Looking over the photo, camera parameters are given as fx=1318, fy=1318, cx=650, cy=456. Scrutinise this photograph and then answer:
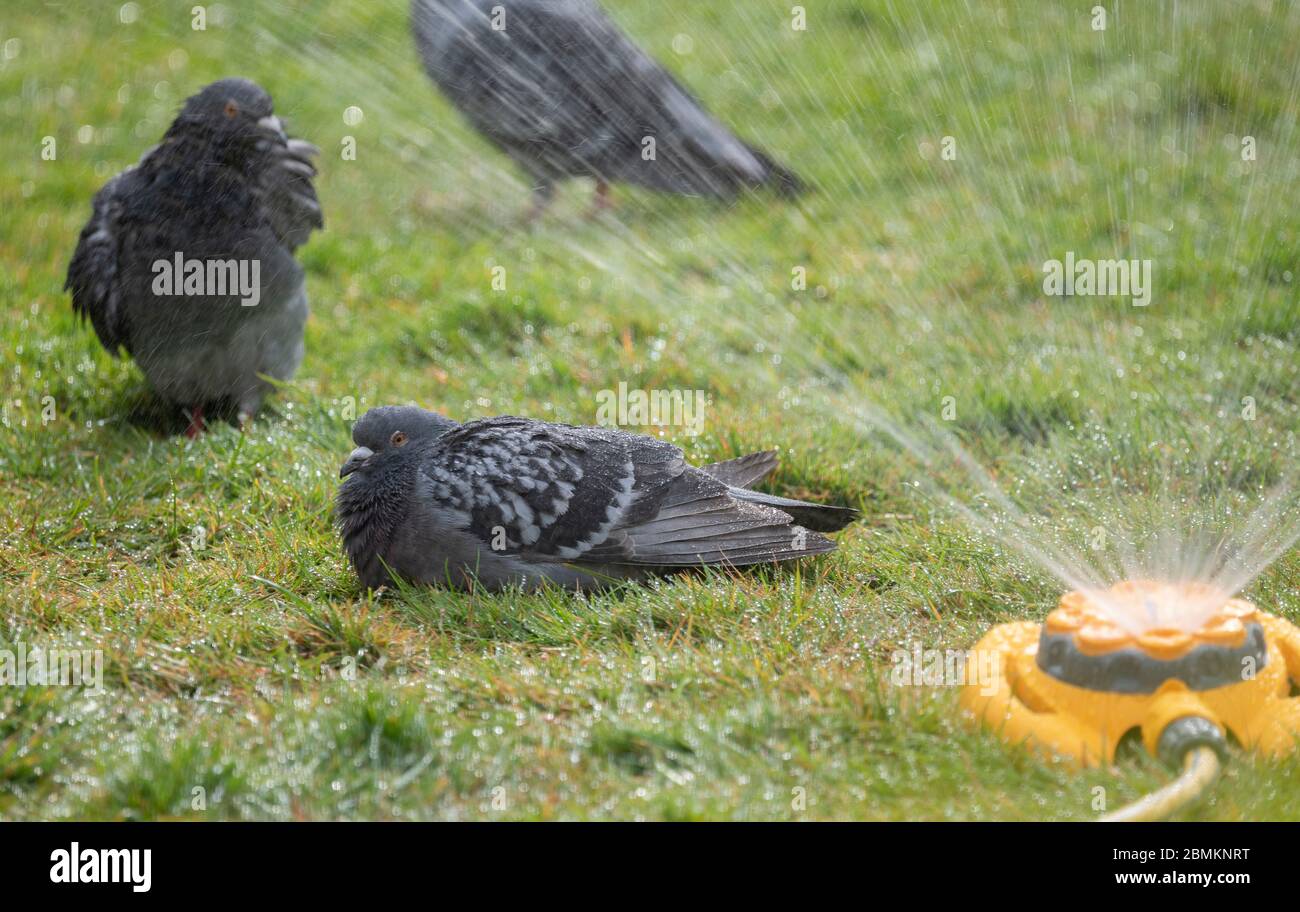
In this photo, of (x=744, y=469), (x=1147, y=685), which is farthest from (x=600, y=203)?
(x=1147, y=685)

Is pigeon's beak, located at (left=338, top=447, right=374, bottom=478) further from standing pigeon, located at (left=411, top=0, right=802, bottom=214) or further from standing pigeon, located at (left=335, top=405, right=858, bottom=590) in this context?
standing pigeon, located at (left=411, top=0, right=802, bottom=214)

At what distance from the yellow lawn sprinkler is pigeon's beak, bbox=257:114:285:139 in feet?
13.7

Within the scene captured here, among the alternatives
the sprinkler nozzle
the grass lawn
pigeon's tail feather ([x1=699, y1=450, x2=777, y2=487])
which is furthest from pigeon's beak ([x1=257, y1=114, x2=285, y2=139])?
the sprinkler nozzle

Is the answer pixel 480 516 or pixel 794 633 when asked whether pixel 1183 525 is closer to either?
pixel 794 633

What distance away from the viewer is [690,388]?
6.84 meters

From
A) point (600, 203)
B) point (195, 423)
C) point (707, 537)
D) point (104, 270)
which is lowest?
point (707, 537)

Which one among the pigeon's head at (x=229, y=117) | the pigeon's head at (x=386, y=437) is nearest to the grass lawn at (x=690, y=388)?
the pigeon's head at (x=386, y=437)

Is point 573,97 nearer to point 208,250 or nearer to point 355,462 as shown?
point 208,250

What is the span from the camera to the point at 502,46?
7969mm

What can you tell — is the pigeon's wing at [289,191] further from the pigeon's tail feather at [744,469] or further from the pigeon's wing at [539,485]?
the pigeon's tail feather at [744,469]

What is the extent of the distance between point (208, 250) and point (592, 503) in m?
2.55

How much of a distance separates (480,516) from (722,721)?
1326 mm

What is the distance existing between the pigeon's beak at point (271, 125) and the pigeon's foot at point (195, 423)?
4.48 feet

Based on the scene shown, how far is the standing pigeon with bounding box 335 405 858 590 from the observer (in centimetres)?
474
